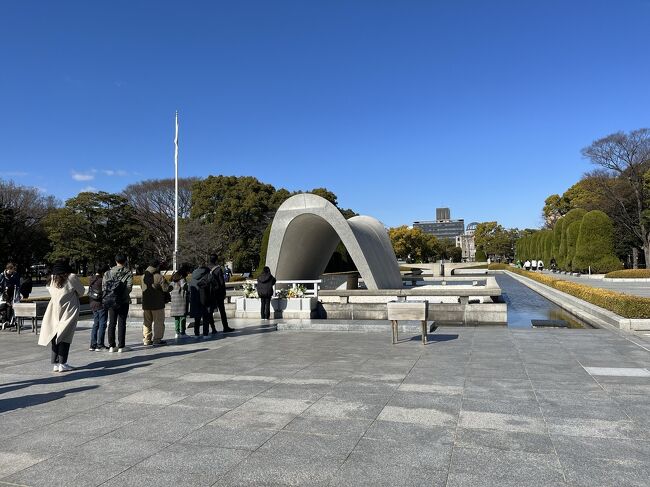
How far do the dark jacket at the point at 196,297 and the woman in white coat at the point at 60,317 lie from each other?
10.5 feet

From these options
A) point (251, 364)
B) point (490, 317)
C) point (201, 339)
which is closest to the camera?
point (251, 364)

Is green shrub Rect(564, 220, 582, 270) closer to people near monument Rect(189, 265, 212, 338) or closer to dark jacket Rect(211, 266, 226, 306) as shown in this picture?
dark jacket Rect(211, 266, 226, 306)

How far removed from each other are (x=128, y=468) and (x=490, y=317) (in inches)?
399

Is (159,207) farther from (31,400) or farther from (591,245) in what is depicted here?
(31,400)

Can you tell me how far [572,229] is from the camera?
37719 mm

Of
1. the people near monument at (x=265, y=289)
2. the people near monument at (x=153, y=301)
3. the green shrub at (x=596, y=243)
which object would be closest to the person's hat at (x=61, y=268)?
the people near monument at (x=153, y=301)

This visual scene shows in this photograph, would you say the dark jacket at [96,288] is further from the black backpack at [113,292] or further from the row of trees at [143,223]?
the row of trees at [143,223]

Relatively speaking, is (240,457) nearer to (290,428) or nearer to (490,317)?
(290,428)

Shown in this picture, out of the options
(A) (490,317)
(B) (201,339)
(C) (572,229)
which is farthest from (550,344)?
(C) (572,229)

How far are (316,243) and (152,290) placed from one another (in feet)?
37.0

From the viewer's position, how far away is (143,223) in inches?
1746

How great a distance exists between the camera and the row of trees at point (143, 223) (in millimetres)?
39656

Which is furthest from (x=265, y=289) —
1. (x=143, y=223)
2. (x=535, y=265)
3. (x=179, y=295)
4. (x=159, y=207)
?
(x=535, y=265)

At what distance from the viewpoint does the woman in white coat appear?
635 centimetres
